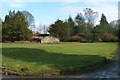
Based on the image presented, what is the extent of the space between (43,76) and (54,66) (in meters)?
2.78

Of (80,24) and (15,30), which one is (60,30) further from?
(80,24)

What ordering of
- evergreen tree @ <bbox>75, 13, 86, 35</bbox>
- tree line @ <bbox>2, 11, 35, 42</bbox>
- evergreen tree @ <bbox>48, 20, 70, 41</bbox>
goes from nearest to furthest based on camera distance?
tree line @ <bbox>2, 11, 35, 42</bbox>
evergreen tree @ <bbox>48, 20, 70, 41</bbox>
evergreen tree @ <bbox>75, 13, 86, 35</bbox>

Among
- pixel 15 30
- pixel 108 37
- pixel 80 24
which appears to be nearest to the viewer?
A: pixel 15 30

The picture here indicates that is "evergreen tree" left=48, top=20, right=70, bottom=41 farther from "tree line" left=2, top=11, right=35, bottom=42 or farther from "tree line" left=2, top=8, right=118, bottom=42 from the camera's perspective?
"tree line" left=2, top=11, right=35, bottom=42

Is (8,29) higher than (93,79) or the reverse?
higher

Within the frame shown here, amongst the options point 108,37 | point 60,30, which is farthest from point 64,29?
point 108,37

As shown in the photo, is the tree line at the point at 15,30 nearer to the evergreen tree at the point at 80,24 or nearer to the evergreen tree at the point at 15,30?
the evergreen tree at the point at 15,30

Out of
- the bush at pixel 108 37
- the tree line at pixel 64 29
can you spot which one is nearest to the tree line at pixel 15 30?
the tree line at pixel 64 29

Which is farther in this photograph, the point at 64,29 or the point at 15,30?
the point at 64,29

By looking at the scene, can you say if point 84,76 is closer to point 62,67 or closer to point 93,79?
point 93,79

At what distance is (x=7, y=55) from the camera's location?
2359cm

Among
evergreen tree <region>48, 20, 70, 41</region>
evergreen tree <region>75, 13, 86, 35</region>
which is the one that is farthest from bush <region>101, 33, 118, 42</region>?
evergreen tree <region>75, 13, 86, 35</region>

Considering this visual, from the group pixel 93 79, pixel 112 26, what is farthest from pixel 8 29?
pixel 93 79

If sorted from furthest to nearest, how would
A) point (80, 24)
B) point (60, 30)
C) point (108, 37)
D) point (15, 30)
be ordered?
1. point (80, 24)
2. point (60, 30)
3. point (108, 37)
4. point (15, 30)
